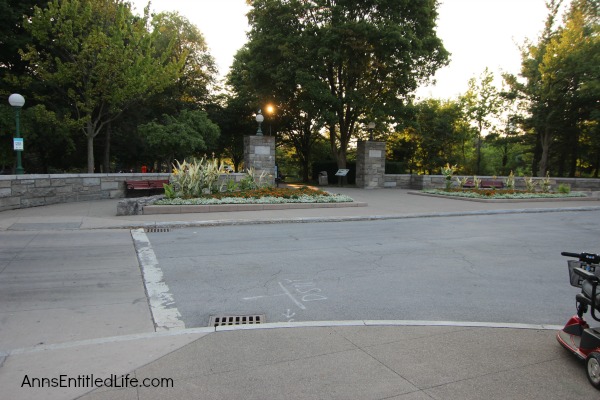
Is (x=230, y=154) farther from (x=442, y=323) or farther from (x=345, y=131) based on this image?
(x=442, y=323)

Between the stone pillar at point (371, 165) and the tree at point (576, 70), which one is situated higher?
the tree at point (576, 70)

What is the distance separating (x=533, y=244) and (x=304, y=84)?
57.4 ft

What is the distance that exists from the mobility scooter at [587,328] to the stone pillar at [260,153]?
18550 millimetres

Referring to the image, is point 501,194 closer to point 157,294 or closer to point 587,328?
point 587,328

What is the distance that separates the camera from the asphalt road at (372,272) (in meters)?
4.54

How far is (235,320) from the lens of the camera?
13.8 ft

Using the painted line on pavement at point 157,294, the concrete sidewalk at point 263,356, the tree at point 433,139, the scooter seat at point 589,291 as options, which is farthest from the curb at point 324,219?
the tree at point 433,139

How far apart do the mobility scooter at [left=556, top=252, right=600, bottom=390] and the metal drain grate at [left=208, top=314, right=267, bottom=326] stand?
2.80 m

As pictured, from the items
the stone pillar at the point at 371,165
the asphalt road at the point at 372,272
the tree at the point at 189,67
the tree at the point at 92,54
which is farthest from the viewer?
the tree at the point at 189,67

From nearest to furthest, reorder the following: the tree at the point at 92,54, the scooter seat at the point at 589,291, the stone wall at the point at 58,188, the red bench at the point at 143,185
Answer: the scooter seat at the point at 589,291 < the stone wall at the point at 58,188 < the red bench at the point at 143,185 < the tree at the point at 92,54

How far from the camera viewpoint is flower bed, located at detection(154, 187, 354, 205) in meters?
12.9

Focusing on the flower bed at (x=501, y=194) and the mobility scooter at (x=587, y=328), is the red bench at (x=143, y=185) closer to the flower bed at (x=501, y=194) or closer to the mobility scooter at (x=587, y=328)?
the flower bed at (x=501, y=194)

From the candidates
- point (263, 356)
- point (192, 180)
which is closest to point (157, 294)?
point (263, 356)

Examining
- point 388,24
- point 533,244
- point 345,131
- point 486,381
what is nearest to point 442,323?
point 486,381
